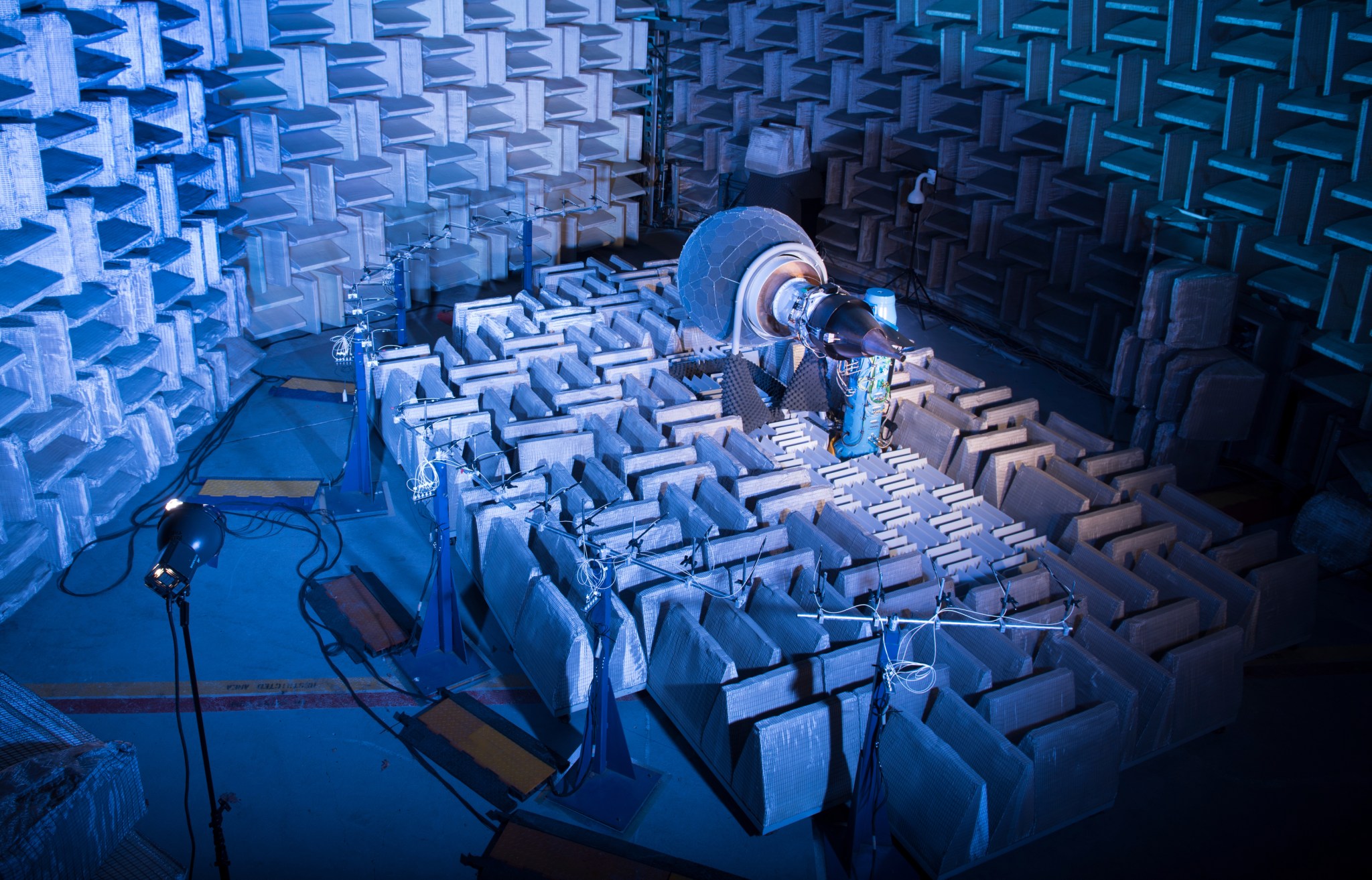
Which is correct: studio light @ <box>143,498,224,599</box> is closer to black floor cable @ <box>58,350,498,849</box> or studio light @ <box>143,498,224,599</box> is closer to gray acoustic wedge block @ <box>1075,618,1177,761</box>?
black floor cable @ <box>58,350,498,849</box>

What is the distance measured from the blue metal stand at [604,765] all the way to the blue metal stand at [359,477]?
11.5ft

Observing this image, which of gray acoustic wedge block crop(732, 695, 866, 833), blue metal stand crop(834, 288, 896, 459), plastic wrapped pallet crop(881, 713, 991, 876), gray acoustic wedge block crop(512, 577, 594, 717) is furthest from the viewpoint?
blue metal stand crop(834, 288, 896, 459)

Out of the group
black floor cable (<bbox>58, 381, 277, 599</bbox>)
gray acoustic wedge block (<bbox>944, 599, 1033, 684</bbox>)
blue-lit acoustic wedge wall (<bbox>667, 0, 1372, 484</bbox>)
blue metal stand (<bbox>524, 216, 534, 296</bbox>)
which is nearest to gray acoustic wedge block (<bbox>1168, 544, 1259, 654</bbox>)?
gray acoustic wedge block (<bbox>944, 599, 1033, 684</bbox>)

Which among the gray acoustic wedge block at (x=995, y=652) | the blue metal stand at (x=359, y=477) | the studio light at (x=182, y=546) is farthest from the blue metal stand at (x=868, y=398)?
the studio light at (x=182, y=546)

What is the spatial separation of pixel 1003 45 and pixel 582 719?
30.8ft

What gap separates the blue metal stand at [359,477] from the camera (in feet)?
29.4

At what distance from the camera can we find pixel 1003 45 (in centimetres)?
1202

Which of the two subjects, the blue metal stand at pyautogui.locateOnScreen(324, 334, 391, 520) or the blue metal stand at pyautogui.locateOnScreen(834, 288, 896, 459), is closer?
the blue metal stand at pyautogui.locateOnScreen(834, 288, 896, 459)

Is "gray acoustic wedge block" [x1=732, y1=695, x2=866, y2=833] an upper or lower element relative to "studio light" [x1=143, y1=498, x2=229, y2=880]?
lower

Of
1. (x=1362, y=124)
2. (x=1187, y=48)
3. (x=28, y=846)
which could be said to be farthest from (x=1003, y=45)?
(x=28, y=846)

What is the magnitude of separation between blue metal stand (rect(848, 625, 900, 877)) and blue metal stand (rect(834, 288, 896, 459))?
10.1 feet

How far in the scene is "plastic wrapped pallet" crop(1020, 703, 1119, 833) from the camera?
5.82m

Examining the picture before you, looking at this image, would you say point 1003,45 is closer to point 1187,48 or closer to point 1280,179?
point 1187,48

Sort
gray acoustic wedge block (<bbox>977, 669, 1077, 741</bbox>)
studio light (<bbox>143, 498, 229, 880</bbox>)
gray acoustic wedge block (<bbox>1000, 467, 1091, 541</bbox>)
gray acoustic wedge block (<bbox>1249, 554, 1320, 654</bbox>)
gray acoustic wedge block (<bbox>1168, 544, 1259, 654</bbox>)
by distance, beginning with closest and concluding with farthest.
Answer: studio light (<bbox>143, 498, 229, 880</bbox>)
gray acoustic wedge block (<bbox>977, 669, 1077, 741</bbox>)
gray acoustic wedge block (<bbox>1168, 544, 1259, 654</bbox>)
gray acoustic wedge block (<bbox>1249, 554, 1320, 654</bbox>)
gray acoustic wedge block (<bbox>1000, 467, 1091, 541</bbox>)
